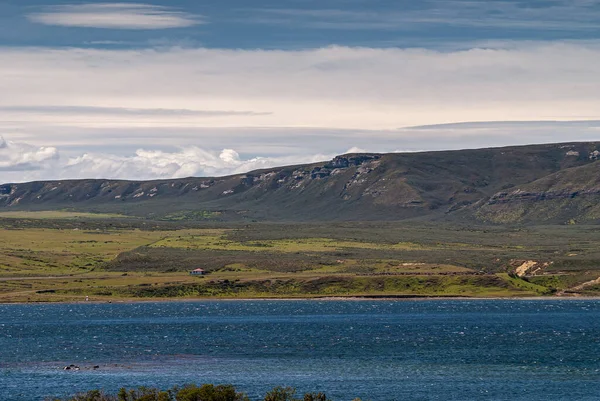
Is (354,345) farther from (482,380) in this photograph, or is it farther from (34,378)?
(34,378)

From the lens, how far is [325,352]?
412ft

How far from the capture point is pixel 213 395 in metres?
73.9

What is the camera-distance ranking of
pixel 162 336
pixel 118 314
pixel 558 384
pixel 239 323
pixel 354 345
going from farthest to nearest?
pixel 118 314 → pixel 239 323 → pixel 162 336 → pixel 354 345 → pixel 558 384

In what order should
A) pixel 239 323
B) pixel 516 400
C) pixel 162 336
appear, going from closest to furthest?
pixel 516 400
pixel 162 336
pixel 239 323

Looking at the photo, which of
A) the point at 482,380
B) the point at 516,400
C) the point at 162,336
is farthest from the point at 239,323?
the point at 516,400

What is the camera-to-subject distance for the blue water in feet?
322

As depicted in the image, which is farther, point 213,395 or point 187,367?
point 187,367

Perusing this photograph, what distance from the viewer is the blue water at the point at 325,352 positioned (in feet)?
322

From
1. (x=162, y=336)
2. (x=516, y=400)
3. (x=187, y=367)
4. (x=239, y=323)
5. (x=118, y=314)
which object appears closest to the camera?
(x=516, y=400)

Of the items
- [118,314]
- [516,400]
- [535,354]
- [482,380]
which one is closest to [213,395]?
[516,400]

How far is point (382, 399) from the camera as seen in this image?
9038cm

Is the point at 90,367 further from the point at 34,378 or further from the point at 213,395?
the point at 213,395

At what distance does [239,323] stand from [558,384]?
253 feet

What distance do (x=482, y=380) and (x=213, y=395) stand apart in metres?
35.6
